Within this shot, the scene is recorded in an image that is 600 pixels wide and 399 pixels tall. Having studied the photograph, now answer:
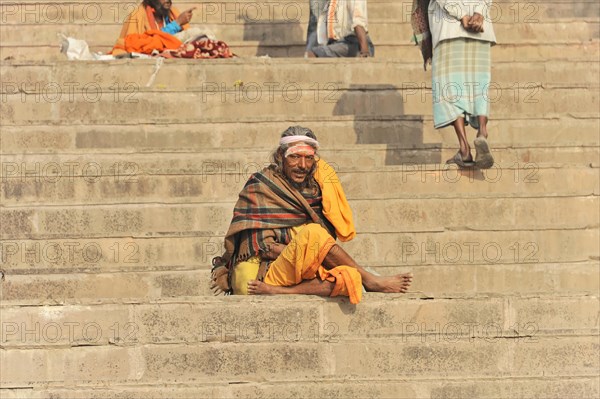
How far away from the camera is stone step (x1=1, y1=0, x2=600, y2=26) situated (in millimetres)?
14641

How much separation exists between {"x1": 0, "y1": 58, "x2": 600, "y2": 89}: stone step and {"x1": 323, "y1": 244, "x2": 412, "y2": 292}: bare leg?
417 centimetres

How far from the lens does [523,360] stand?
7988mm

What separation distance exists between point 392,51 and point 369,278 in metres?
6.53

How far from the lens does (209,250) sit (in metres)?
9.98

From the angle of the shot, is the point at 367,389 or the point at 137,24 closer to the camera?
the point at 367,389

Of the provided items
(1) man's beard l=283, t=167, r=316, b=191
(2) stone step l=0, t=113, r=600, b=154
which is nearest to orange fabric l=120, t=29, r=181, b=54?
(2) stone step l=0, t=113, r=600, b=154

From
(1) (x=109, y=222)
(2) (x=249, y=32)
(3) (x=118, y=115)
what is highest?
(2) (x=249, y=32)

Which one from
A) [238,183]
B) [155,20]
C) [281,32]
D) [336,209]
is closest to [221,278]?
[336,209]

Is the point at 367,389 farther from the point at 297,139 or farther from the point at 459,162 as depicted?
the point at 459,162

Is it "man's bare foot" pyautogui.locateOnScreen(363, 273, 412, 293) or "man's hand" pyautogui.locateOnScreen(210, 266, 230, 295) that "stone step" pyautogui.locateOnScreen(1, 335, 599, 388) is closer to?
"man's bare foot" pyautogui.locateOnScreen(363, 273, 412, 293)

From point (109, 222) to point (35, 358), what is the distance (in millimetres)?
2404

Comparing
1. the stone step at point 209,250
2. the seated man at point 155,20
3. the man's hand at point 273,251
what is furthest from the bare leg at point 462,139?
the seated man at point 155,20

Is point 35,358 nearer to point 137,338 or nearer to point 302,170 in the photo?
point 137,338

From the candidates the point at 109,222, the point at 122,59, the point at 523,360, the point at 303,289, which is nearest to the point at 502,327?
the point at 523,360
